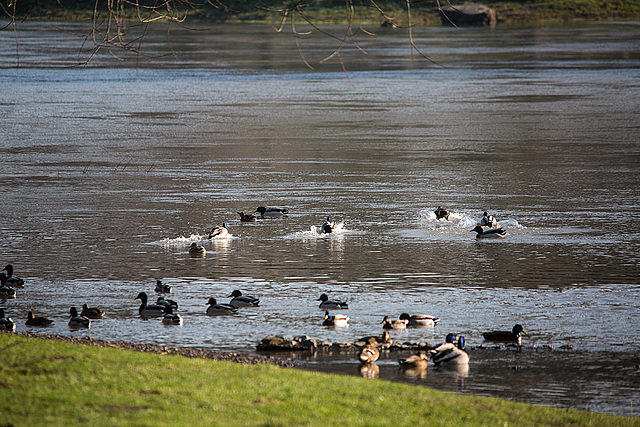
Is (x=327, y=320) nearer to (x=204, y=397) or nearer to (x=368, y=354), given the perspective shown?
(x=368, y=354)

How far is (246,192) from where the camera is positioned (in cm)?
2900

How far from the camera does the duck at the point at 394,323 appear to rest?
15.3 meters

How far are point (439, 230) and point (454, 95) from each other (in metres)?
33.7

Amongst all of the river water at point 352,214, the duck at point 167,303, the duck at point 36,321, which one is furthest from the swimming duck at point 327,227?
the duck at point 36,321

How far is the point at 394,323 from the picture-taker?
15602 mm

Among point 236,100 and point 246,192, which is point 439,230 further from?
point 236,100

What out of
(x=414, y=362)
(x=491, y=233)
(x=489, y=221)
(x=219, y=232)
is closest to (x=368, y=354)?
(x=414, y=362)

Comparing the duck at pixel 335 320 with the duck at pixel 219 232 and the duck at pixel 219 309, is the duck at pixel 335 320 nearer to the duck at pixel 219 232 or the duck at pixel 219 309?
the duck at pixel 219 309

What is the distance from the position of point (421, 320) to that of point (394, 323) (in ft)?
2.23

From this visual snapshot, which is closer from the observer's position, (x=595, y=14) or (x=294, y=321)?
(x=294, y=321)

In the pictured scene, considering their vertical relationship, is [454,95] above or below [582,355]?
above

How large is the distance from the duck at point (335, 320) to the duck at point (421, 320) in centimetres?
105

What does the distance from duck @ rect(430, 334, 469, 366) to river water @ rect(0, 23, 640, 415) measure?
232mm

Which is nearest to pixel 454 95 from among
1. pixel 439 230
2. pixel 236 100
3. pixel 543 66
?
pixel 236 100
